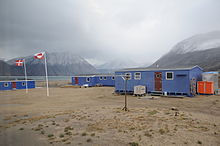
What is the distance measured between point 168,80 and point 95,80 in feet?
67.0

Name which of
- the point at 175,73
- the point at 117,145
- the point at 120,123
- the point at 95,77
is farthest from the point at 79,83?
the point at 117,145

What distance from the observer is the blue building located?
1608cm

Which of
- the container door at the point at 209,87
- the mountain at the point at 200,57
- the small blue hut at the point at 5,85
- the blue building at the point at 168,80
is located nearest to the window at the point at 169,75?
the blue building at the point at 168,80

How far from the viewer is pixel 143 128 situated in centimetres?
650

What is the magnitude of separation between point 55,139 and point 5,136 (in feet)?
7.43

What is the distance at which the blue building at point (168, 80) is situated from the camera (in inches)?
633

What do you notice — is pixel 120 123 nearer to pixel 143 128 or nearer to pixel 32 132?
pixel 143 128

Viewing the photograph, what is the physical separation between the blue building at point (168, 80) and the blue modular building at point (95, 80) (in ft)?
43.3

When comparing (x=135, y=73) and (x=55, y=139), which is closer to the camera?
(x=55, y=139)

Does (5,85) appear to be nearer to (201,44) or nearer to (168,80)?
(168,80)

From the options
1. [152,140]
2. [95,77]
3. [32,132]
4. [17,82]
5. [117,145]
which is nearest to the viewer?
[117,145]

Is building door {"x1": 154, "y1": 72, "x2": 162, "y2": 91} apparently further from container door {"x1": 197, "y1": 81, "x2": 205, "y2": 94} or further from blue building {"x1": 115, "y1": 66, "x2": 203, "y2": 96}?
container door {"x1": 197, "y1": 81, "x2": 205, "y2": 94}

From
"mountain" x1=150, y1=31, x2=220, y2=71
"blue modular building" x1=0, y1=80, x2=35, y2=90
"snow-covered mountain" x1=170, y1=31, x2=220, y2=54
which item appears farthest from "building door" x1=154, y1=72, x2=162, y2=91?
"snow-covered mountain" x1=170, y1=31, x2=220, y2=54

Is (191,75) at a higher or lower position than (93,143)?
higher
